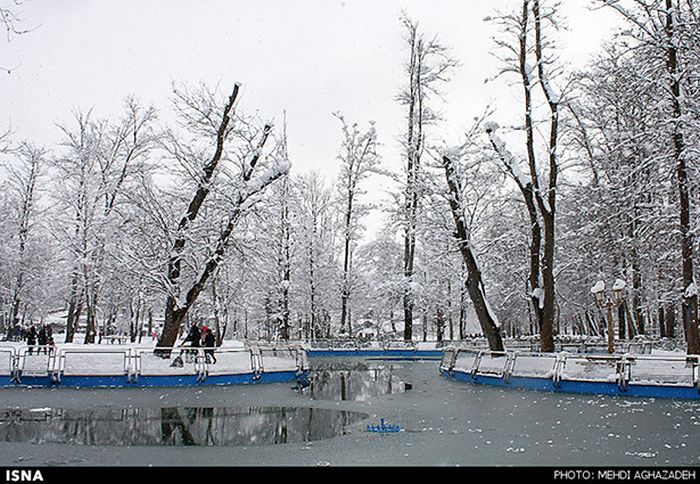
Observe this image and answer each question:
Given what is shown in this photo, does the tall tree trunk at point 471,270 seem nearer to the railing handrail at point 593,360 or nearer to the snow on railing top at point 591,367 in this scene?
the railing handrail at point 593,360

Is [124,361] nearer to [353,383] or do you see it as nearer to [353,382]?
[353,383]

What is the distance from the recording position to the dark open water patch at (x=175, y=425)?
32.6ft

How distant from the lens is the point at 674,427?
11.4 m

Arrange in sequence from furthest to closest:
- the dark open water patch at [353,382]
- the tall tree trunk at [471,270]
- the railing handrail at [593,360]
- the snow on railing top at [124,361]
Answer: the tall tree trunk at [471,270] < the snow on railing top at [124,361] < the dark open water patch at [353,382] < the railing handrail at [593,360]

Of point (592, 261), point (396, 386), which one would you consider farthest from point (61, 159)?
point (592, 261)

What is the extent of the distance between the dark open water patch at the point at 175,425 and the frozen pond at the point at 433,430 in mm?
347

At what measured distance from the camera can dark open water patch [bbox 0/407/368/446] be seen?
994cm

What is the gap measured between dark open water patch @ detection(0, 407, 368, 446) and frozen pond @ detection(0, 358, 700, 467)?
35 cm

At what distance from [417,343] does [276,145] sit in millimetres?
16724

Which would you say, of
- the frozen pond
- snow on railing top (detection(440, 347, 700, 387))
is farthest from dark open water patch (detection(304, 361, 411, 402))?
snow on railing top (detection(440, 347, 700, 387))

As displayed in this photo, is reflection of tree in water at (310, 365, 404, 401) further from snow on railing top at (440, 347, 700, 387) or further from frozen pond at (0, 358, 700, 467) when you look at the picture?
snow on railing top at (440, 347, 700, 387)

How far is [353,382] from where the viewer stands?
20688mm

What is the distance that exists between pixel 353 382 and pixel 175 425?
9.93 meters

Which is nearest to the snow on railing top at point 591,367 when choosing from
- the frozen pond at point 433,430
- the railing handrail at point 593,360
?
the railing handrail at point 593,360
